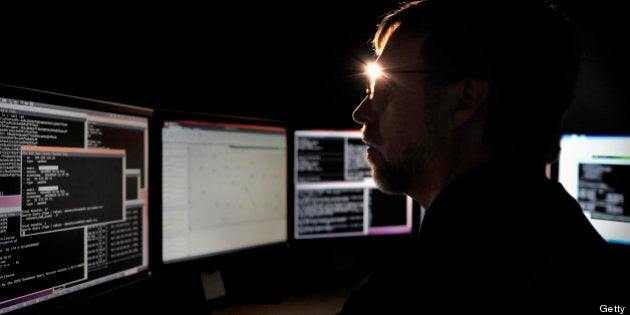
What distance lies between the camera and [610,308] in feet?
1.79

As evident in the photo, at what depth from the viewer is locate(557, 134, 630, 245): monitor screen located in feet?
4.92

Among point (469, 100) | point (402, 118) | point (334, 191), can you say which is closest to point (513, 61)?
point (469, 100)

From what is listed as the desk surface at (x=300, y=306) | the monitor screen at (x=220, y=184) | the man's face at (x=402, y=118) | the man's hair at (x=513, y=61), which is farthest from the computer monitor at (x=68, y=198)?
the man's hair at (x=513, y=61)

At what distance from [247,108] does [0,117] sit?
94cm

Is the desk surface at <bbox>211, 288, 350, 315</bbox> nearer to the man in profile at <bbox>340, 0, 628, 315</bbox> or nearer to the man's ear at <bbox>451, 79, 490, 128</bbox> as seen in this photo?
the man in profile at <bbox>340, 0, 628, 315</bbox>

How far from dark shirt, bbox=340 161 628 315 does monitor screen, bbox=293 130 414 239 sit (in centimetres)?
87

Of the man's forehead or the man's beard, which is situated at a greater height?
the man's forehead

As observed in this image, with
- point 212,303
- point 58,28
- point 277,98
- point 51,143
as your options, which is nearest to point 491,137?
point 51,143

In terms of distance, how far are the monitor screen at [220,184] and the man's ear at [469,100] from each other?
0.72 metres

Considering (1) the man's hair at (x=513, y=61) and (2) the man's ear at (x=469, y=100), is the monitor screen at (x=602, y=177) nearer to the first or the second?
(1) the man's hair at (x=513, y=61)

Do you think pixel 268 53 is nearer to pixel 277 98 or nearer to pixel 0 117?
pixel 277 98

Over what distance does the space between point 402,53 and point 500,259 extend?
0.36m

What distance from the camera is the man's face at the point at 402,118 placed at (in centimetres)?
73

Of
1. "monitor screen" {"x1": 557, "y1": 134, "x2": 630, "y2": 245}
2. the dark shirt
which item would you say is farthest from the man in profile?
"monitor screen" {"x1": 557, "y1": 134, "x2": 630, "y2": 245}
